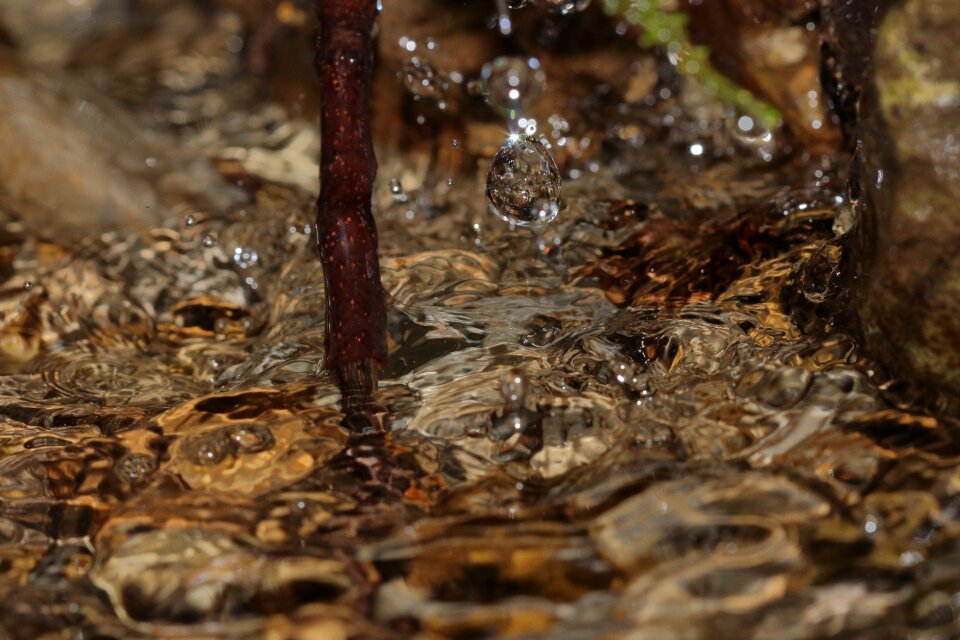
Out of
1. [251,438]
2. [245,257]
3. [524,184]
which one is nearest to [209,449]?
[251,438]

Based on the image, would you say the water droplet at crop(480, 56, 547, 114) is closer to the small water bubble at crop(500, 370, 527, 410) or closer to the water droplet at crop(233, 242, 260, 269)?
the water droplet at crop(233, 242, 260, 269)

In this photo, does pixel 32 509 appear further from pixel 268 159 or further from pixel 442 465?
pixel 268 159

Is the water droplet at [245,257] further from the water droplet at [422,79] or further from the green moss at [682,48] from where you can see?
the green moss at [682,48]

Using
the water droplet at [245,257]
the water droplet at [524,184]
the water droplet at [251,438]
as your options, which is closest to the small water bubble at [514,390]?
the water droplet at [251,438]

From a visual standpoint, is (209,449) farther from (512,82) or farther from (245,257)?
(512,82)

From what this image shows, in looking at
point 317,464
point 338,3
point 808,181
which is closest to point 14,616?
point 317,464

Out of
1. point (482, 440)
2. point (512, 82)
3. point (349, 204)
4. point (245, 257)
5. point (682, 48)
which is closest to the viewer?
point (482, 440)

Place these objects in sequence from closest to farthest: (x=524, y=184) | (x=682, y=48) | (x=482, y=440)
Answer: (x=482, y=440) → (x=524, y=184) → (x=682, y=48)
